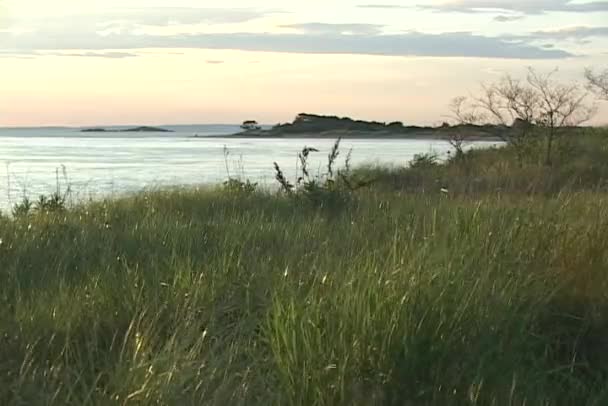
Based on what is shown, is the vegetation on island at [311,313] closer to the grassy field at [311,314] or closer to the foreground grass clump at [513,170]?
the grassy field at [311,314]

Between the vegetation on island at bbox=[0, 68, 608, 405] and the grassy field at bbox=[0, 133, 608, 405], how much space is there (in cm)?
1

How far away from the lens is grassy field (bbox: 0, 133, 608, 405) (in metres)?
3.84

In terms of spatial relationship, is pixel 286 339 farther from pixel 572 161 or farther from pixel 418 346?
pixel 572 161

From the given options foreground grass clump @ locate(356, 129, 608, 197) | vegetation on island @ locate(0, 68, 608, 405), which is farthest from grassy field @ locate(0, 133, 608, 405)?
foreground grass clump @ locate(356, 129, 608, 197)

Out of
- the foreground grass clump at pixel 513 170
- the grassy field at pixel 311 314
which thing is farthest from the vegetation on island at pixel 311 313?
the foreground grass clump at pixel 513 170

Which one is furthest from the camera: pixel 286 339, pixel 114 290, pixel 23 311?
pixel 114 290

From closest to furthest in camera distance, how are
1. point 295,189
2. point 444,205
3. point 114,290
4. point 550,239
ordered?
point 114,290
point 550,239
point 444,205
point 295,189

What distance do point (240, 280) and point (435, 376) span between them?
1.78 meters

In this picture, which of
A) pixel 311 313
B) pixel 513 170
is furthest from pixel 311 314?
pixel 513 170

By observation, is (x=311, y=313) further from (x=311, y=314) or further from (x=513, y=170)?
(x=513, y=170)

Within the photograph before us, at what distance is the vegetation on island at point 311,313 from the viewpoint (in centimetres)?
385

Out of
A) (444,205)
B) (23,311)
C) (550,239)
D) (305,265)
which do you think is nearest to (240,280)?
(305,265)

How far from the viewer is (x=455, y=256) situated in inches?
211

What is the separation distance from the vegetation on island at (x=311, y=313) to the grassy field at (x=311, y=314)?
13 mm
